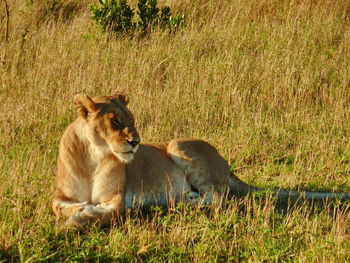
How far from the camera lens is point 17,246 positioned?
3.74m

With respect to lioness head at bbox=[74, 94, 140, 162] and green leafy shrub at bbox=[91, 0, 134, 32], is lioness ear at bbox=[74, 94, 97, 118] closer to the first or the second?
lioness head at bbox=[74, 94, 140, 162]

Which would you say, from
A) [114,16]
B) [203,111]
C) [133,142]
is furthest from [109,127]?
[114,16]

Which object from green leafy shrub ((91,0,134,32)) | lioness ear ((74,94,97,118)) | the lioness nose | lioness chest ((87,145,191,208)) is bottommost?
lioness chest ((87,145,191,208))

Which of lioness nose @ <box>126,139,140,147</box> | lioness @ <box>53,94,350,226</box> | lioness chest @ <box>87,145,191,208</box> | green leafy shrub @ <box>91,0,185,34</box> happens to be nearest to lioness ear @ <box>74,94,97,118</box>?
lioness @ <box>53,94,350,226</box>

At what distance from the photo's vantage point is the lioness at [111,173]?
167 inches

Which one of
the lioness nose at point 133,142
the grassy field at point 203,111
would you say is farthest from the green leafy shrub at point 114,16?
the lioness nose at point 133,142

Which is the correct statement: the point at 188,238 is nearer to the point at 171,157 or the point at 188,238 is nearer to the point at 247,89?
the point at 171,157

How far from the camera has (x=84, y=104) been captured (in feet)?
14.0

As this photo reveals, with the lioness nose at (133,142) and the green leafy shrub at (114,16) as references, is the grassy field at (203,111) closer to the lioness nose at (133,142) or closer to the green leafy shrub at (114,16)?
the green leafy shrub at (114,16)

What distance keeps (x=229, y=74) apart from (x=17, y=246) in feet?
14.3

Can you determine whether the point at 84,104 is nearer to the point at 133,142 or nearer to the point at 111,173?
the point at 133,142

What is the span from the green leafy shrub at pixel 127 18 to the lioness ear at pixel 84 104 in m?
4.74

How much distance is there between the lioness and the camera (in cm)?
425

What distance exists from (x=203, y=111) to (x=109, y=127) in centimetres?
267
